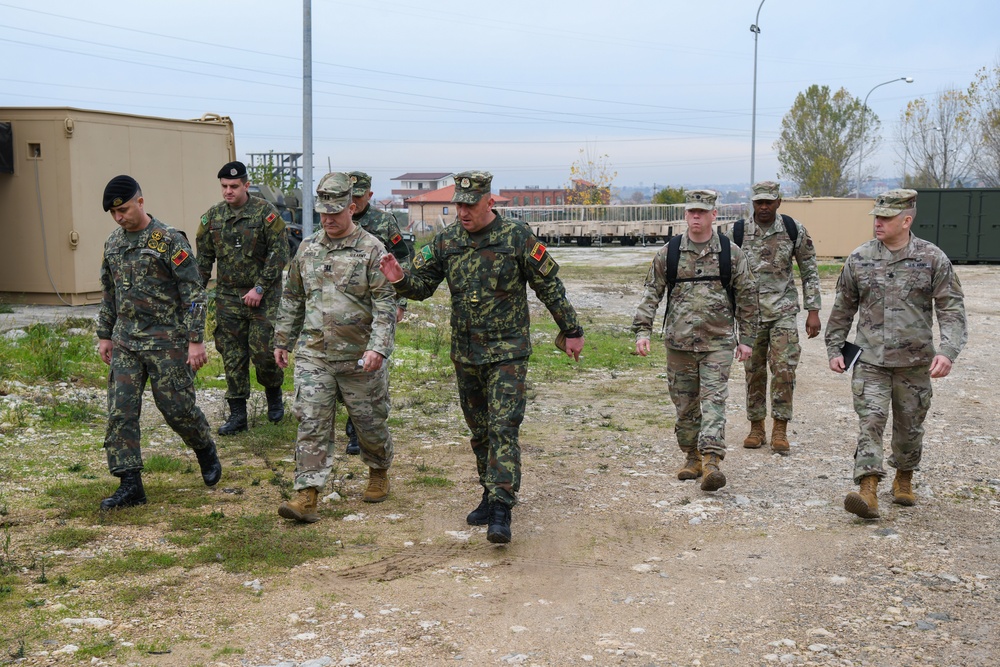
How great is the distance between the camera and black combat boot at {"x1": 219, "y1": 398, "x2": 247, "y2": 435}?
8.29 metres

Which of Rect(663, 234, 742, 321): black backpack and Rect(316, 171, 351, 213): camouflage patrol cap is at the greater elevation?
Rect(316, 171, 351, 213): camouflage patrol cap

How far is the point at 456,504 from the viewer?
655 centimetres

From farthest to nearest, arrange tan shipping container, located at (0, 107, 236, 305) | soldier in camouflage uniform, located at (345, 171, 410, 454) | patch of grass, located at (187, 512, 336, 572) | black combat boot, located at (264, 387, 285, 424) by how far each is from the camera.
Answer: tan shipping container, located at (0, 107, 236, 305), black combat boot, located at (264, 387, 285, 424), soldier in camouflage uniform, located at (345, 171, 410, 454), patch of grass, located at (187, 512, 336, 572)

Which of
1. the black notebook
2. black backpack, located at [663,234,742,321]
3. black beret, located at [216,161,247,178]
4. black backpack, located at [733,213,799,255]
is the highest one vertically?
black beret, located at [216,161,247,178]

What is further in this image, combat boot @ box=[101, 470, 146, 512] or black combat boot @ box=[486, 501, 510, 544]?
combat boot @ box=[101, 470, 146, 512]

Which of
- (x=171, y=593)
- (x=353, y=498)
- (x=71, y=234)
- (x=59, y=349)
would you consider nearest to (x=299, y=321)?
(x=353, y=498)

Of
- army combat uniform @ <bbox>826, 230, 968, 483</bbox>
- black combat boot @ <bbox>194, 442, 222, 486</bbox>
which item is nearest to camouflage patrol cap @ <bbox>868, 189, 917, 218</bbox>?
army combat uniform @ <bbox>826, 230, 968, 483</bbox>

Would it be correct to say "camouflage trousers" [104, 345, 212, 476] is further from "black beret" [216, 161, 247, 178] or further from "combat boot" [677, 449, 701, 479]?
"combat boot" [677, 449, 701, 479]

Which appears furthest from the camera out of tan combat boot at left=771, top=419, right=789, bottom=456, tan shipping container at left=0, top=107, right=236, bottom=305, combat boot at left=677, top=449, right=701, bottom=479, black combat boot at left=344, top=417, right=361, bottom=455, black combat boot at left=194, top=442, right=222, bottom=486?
tan shipping container at left=0, top=107, right=236, bottom=305

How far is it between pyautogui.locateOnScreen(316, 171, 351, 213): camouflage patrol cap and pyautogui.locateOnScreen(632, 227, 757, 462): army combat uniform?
211 centimetres

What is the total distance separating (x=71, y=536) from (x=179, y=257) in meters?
1.73

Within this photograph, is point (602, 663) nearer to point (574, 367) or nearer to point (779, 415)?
point (779, 415)

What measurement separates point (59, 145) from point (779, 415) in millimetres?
11743

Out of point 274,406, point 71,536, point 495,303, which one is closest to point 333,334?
point 495,303
